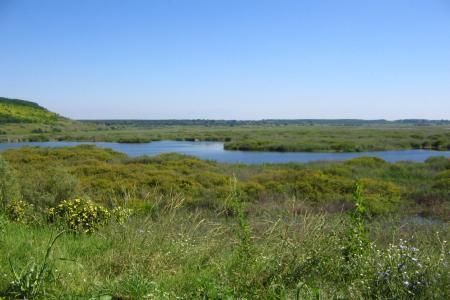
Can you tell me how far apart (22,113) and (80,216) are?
95.2 m

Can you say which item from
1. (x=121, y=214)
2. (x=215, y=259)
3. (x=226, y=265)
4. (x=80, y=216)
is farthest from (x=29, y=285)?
(x=80, y=216)

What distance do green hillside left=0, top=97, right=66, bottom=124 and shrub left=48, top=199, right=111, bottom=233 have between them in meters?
80.5

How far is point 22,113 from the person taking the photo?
9300 centimetres

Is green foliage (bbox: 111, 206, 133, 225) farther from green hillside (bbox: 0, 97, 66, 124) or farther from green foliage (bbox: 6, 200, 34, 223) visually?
green hillside (bbox: 0, 97, 66, 124)

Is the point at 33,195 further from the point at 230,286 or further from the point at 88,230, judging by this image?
the point at 230,286

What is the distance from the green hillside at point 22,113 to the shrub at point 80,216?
80.5 m

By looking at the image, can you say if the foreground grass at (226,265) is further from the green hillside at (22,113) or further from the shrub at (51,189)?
the green hillside at (22,113)

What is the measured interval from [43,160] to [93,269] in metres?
24.2

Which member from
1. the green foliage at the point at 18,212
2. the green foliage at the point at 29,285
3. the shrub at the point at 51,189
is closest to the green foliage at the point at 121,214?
the green foliage at the point at 18,212

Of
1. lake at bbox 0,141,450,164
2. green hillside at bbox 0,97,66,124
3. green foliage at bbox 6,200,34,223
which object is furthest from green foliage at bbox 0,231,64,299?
green hillside at bbox 0,97,66,124

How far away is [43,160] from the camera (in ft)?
87.2

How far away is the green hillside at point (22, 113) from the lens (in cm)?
8454

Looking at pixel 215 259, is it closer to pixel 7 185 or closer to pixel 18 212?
pixel 18 212

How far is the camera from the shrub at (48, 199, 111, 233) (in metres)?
6.89
